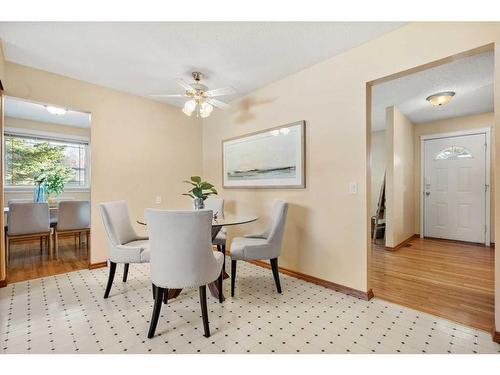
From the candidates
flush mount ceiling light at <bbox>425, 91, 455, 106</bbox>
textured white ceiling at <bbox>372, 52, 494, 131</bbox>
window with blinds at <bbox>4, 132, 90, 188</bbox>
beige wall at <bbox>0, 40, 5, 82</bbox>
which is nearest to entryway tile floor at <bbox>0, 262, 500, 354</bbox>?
beige wall at <bbox>0, 40, 5, 82</bbox>

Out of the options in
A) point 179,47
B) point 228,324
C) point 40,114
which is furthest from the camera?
point 40,114

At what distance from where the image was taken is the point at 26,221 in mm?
3305

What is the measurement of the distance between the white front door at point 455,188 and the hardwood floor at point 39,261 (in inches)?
240

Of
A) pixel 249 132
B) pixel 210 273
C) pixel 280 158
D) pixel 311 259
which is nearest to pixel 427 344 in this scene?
pixel 311 259

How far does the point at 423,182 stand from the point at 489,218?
3.79ft

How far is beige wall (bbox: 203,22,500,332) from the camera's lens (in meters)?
1.93

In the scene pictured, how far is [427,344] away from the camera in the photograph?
1575 millimetres

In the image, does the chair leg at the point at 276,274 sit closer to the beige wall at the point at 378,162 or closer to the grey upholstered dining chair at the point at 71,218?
the grey upholstered dining chair at the point at 71,218

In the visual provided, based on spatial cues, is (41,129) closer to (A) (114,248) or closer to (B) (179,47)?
(A) (114,248)

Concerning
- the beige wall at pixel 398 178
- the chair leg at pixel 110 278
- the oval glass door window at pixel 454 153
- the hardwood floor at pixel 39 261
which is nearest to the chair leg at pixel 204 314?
the chair leg at pixel 110 278

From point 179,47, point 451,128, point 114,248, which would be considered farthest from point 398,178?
point 114,248

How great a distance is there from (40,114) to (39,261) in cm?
280

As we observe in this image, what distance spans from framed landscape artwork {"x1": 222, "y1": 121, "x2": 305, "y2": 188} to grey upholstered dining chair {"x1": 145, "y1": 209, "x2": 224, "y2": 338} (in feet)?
4.82

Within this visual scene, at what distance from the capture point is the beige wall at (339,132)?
1.93m
